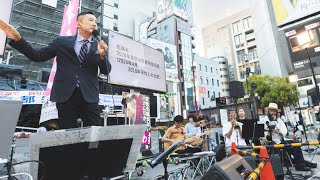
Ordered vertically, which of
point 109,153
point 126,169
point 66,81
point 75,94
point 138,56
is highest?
point 138,56

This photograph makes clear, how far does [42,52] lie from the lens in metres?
2.06

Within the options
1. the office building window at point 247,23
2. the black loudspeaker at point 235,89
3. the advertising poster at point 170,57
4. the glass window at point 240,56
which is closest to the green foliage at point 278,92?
the black loudspeaker at point 235,89

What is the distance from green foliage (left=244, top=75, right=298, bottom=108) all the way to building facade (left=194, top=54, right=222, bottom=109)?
16470 millimetres

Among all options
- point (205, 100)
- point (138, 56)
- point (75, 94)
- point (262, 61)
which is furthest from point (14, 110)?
point (205, 100)

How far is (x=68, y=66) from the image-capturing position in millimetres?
2016

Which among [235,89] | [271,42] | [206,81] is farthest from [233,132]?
[206,81]

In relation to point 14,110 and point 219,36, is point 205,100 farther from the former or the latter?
point 14,110

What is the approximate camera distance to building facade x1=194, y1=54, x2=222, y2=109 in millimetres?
42625

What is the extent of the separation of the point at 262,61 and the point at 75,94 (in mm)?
35149

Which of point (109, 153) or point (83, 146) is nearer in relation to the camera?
point (83, 146)

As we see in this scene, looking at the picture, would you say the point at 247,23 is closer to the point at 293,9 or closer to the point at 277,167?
the point at 293,9

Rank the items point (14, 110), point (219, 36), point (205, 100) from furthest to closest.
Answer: point (219, 36) → point (205, 100) → point (14, 110)

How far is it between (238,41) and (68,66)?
5451cm

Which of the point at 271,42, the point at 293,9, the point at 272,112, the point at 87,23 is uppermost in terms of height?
the point at 271,42
